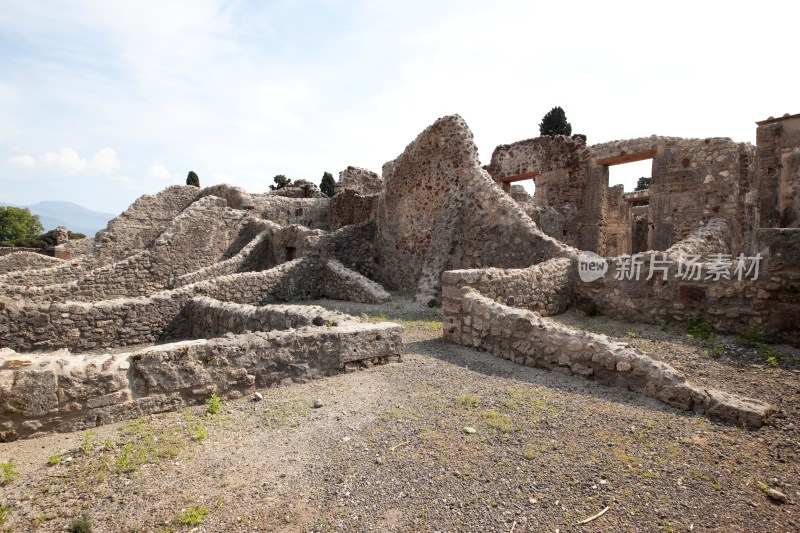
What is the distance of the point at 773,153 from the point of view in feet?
32.2

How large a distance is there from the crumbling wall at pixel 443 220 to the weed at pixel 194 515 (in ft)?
26.3

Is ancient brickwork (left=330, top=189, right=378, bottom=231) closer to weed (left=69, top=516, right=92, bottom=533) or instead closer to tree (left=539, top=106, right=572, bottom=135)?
weed (left=69, top=516, right=92, bottom=533)

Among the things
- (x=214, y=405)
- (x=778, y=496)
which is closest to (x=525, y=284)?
(x=778, y=496)

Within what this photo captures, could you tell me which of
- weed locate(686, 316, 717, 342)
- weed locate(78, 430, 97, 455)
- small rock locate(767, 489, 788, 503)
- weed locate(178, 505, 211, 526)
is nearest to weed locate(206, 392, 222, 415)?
weed locate(78, 430, 97, 455)

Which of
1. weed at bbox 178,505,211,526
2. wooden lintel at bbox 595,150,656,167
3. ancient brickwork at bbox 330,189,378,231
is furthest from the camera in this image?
ancient brickwork at bbox 330,189,378,231

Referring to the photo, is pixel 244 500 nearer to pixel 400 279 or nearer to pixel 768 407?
pixel 768 407

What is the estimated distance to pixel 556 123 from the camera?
37.4 metres

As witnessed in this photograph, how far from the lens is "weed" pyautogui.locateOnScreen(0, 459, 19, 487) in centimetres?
305

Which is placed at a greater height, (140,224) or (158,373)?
(140,224)

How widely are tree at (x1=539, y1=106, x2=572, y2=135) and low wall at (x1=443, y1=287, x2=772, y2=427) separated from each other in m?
34.7

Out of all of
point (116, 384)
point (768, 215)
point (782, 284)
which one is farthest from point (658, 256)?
point (116, 384)

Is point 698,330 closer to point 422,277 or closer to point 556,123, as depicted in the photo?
point 422,277

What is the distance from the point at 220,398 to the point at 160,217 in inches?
657

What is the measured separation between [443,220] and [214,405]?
Result: 28.7 feet
